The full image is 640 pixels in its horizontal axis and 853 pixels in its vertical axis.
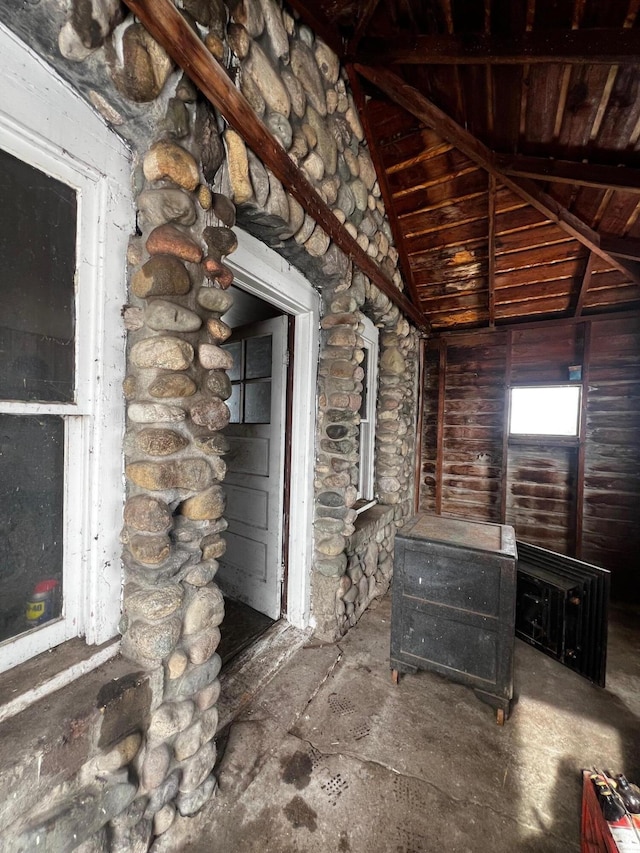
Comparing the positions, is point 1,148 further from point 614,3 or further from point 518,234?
point 518,234

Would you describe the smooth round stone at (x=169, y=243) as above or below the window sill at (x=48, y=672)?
above

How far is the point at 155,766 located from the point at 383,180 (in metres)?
3.29

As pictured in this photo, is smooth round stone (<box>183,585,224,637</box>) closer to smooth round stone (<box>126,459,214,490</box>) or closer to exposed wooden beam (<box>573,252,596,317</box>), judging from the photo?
smooth round stone (<box>126,459,214,490</box>)

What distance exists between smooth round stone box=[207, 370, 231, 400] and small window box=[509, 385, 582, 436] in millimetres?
3443

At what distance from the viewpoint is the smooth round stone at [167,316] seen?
3.35 ft

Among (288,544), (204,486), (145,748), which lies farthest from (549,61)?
(145,748)

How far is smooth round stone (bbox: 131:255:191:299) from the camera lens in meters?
1.00

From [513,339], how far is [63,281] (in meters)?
3.92

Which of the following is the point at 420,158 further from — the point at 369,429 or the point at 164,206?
the point at 164,206

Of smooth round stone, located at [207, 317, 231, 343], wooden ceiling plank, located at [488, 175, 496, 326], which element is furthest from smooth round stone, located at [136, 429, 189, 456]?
wooden ceiling plank, located at [488, 175, 496, 326]

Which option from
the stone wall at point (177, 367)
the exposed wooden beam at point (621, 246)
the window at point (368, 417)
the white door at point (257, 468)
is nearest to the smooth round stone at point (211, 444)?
the stone wall at point (177, 367)

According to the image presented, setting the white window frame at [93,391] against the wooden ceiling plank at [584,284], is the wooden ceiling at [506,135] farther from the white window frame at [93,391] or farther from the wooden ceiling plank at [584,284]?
the white window frame at [93,391]

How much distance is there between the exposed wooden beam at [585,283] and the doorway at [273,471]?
2.40 m

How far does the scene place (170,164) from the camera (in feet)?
3.25
